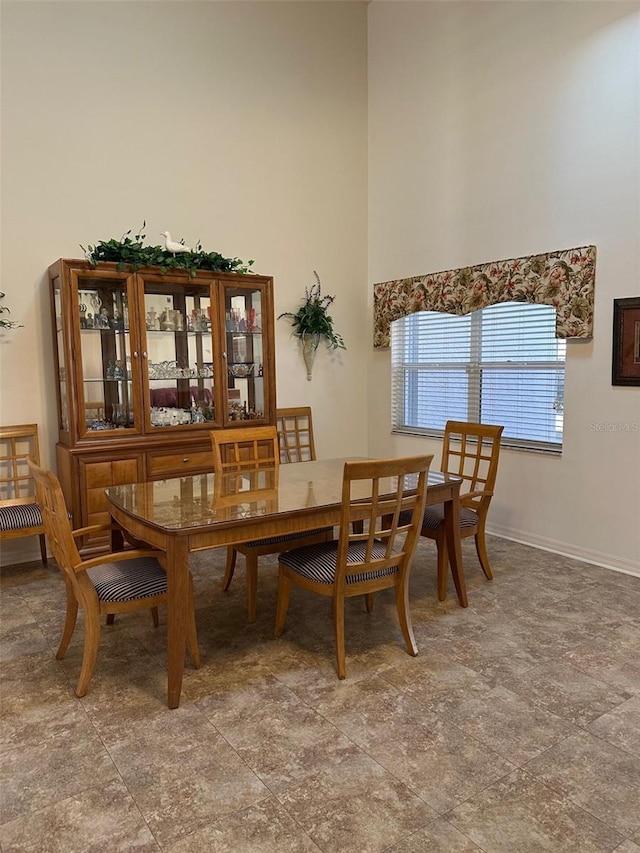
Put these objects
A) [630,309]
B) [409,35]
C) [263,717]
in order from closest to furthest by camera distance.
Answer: [263,717]
[630,309]
[409,35]

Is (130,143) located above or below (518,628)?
above

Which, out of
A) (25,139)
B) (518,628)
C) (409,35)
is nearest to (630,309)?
(518,628)

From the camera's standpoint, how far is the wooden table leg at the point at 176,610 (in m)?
2.30

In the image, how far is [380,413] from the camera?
565 cm

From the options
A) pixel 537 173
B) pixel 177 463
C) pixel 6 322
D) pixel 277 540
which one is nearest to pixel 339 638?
pixel 277 540

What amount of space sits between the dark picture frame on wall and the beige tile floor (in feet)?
4.38

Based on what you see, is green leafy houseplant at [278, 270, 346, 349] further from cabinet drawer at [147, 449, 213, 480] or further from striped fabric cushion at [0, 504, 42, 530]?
striped fabric cushion at [0, 504, 42, 530]

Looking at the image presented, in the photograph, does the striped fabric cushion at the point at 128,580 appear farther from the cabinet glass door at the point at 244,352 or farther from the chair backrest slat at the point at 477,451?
the cabinet glass door at the point at 244,352

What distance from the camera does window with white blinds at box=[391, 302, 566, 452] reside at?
4238mm

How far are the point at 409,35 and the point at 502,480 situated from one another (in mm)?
3703

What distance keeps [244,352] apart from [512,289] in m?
1.99

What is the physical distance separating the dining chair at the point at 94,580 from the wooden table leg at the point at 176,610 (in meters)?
0.13

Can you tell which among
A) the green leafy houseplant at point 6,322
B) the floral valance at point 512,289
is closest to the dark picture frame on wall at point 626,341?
the floral valance at point 512,289

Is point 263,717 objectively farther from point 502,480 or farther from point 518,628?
point 502,480
